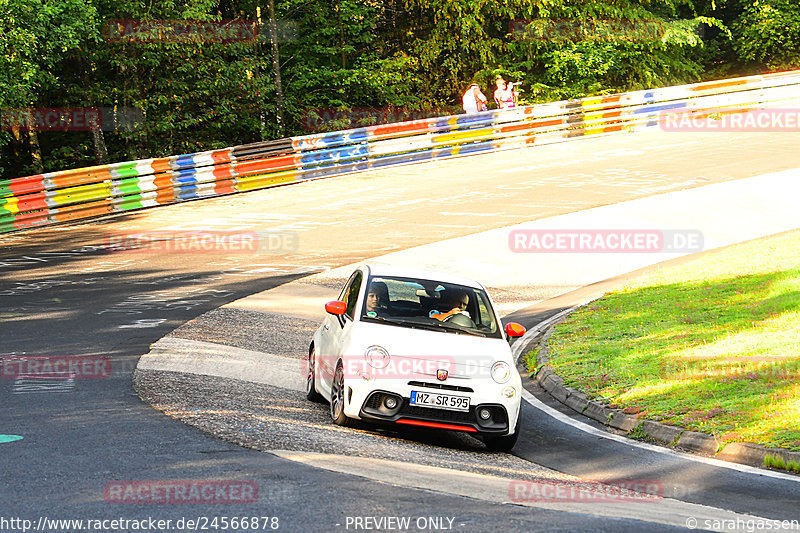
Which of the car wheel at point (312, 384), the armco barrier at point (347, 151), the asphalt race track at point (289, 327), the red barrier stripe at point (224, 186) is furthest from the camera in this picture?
the red barrier stripe at point (224, 186)

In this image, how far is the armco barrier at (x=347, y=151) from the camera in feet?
81.5

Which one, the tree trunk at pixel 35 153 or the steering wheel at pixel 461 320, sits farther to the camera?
the tree trunk at pixel 35 153

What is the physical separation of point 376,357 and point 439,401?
74 cm

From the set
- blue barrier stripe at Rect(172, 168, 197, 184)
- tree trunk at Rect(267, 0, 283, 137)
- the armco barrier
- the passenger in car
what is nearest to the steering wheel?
the passenger in car

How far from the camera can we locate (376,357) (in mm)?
9406

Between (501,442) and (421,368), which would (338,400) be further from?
(501,442)

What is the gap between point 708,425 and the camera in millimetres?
9938

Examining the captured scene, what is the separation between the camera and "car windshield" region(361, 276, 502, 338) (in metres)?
10.1

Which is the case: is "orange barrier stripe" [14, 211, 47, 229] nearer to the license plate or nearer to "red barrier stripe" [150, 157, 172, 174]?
"red barrier stripe" [150, 157, 172, 174]

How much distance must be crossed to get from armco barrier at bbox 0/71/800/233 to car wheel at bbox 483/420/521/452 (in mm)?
17248

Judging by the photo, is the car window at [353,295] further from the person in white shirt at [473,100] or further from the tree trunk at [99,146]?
the person in white shirt at [473,100]

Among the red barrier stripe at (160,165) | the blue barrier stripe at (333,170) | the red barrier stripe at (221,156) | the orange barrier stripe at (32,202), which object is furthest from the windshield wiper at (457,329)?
the blue barrier stripe at (333,170)

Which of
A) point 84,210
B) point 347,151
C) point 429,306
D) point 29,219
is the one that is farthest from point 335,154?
point 429,306

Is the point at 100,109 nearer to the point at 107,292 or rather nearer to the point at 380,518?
the point at 107,292
